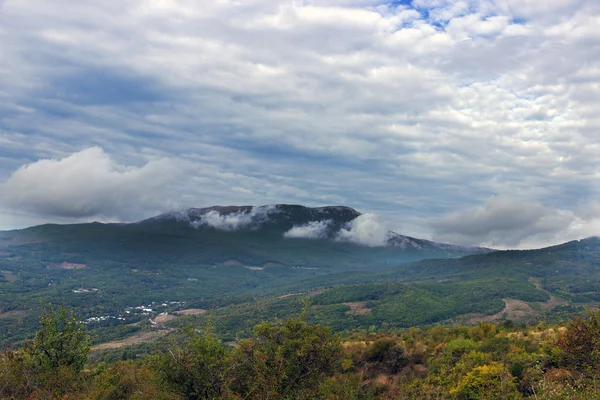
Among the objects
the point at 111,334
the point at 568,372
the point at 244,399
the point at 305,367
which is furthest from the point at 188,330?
the point at 111,334

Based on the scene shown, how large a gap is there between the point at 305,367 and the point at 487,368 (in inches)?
659

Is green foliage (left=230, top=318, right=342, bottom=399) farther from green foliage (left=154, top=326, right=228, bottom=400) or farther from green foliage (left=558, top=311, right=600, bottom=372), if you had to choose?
green foliage (left=558, top=311, right=600, bottom=372)

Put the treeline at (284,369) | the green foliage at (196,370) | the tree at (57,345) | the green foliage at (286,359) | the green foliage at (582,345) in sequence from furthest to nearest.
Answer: the tree at (57,345)
the green foliage at (582,345)
the green foliage at (286,359)
the green foliage at (196,370)
the treeline at (284,369)

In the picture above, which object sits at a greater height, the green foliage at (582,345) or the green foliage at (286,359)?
the green foliage at (582,345)

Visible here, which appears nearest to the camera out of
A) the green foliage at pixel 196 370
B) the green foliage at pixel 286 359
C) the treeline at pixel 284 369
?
the treeline at pixel 284 369

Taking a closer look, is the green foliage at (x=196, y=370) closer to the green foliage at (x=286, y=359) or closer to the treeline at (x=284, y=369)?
the treeline at (x=284, y=369)

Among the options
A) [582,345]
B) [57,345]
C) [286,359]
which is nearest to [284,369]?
[286,359]

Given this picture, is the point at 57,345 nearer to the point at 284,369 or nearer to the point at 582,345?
the point at 284,369

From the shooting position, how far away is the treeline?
2753 cm

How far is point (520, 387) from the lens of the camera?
3447cm

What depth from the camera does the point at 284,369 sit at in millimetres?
31344

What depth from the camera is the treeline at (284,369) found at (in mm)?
27531

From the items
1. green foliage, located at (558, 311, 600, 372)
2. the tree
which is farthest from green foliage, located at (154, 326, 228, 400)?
green foliage, located at (558, 311, 600, 372)

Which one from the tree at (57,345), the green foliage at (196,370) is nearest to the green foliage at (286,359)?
the green foliage at (196,370)
